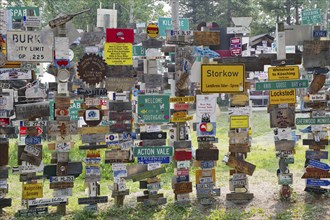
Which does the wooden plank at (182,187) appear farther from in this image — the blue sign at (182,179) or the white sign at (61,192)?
the white sign at (61,192)

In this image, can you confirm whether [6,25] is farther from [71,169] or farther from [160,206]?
[160,206]

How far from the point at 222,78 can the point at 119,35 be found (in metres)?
1.93

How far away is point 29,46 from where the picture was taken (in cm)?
723

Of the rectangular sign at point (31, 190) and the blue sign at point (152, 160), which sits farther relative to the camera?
the blue sign at point (152, 160)

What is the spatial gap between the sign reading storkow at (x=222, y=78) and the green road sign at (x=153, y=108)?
0.72 m

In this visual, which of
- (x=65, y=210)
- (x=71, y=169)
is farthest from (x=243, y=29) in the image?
(x=65, y=210)

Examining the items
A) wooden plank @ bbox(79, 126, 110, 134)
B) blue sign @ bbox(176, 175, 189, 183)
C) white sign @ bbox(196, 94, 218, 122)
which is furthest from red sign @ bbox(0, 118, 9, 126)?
white sign @ bbox(196, 94, 218, 122)

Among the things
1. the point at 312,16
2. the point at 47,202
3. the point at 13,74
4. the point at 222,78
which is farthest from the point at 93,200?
the point at 312,16

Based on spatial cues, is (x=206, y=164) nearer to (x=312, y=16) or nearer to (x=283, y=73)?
(x=283, y=73)

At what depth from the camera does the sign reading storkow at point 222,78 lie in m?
7.93

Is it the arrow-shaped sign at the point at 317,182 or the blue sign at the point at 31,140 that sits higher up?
the blue sign at the point at 31,140

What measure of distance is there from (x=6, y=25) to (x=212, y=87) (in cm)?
354

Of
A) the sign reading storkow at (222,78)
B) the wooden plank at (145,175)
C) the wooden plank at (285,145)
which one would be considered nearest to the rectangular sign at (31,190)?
the wooden plank at (145,175)

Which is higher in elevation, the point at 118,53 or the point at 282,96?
the point at 118,53
